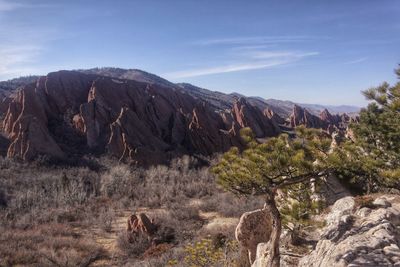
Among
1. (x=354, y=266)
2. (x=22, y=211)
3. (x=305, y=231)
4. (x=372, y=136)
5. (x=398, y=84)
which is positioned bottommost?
(x=22, y=211)

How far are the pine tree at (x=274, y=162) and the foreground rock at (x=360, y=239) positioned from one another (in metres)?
1.29

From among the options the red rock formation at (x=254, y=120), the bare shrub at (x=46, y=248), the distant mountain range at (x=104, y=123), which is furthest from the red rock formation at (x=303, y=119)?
the bare shrub at (x=46, y=248)

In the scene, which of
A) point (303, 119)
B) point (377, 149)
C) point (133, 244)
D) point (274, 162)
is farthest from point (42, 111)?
point (303, 119)

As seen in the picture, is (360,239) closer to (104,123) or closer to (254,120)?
(104,123)

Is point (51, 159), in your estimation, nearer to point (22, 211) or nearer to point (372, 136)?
point (22, 211)

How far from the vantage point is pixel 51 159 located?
37375 millimetres

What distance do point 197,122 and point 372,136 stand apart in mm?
34573

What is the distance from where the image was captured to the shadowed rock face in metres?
38.8

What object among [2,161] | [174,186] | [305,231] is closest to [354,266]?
[305,231]

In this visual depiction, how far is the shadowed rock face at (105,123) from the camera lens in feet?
127

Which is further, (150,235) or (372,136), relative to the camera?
(150,235)

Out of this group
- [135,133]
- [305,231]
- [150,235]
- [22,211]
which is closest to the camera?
[305,231]

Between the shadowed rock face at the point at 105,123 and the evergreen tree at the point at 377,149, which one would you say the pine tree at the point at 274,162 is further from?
the shadowed rock face at the point at 105,123

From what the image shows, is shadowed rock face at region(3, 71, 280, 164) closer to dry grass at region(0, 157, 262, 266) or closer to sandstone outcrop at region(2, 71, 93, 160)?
sandstone outcrop at region(2, 71, 93, 160)
